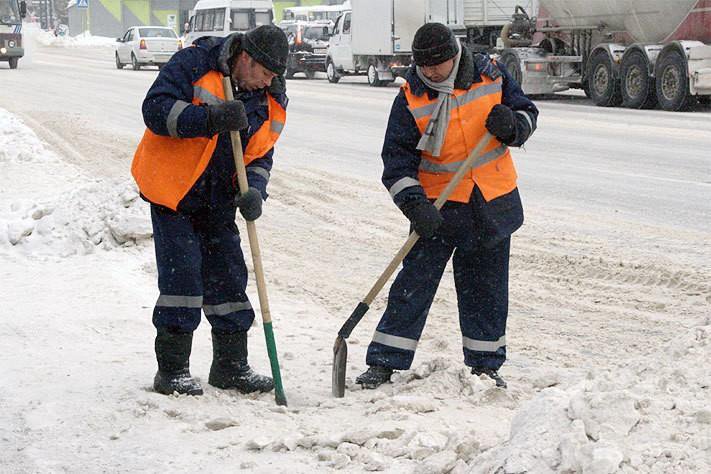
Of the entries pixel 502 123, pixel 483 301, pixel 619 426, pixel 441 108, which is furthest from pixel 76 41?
pixel 619 426

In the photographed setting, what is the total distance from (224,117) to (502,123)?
1.13m

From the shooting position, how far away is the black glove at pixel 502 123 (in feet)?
15.5

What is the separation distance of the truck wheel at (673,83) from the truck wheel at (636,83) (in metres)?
0.38

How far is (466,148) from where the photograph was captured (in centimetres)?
491

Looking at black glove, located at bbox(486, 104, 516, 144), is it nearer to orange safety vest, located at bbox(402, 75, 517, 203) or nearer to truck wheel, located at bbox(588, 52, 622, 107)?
orange safety vest, located at bbox(402, 75, 517, 203)

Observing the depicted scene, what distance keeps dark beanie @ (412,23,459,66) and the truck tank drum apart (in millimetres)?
14287

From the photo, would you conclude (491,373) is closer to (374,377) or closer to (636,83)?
(374,377)

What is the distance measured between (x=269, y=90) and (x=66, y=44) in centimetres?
6210

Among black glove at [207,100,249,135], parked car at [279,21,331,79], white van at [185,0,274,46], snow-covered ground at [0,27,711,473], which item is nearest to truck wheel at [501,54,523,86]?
parked car at [279,21,331,79]

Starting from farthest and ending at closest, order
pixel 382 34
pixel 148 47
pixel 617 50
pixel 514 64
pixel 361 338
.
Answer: pixel 148 47, pixel 382 34, pixel 514 64, pixel 617 50, pixel 361 338

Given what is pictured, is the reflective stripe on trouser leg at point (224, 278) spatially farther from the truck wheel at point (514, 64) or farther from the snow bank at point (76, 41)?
the snow bank at point (76, 41)

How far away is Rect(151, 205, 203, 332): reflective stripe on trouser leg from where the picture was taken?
489cm

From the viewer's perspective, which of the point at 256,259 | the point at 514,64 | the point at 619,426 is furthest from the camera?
the point at 514,64

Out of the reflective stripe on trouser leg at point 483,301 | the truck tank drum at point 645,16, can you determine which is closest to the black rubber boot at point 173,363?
the reflective stripe on trouser leg at point 483,301
